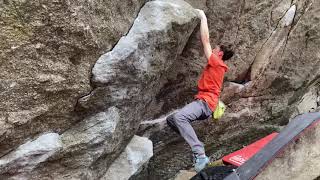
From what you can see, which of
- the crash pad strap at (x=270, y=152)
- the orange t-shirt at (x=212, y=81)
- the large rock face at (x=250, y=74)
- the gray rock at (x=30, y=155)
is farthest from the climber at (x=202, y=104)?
the gray rock at (x=30, y=155)

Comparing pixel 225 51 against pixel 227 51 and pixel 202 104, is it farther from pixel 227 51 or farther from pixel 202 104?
pixel 202 104

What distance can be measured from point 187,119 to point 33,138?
114 inches

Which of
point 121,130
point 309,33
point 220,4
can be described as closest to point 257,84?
point 309,33

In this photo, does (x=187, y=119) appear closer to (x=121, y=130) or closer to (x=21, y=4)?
(x=121, y=130)

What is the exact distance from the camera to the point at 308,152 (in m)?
6.02

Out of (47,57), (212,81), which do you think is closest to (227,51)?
(212,81)

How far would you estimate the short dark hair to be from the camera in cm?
936

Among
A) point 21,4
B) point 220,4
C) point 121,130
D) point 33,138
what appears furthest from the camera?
point 220,4

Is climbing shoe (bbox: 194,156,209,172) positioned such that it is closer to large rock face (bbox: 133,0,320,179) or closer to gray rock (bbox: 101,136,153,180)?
gray rock (bbox: 101,136,153,180)

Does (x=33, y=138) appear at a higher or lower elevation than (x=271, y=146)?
lower

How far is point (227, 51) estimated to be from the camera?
30.9 feet

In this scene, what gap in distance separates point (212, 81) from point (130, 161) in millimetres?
2205

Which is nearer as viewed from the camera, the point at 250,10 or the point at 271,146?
the point at 271,146

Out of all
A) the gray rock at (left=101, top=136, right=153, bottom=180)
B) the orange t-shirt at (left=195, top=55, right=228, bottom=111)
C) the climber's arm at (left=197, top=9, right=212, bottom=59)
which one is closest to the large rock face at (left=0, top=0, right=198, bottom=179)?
the gray rock at (left=101, top=136, right=153, bottom=180)
